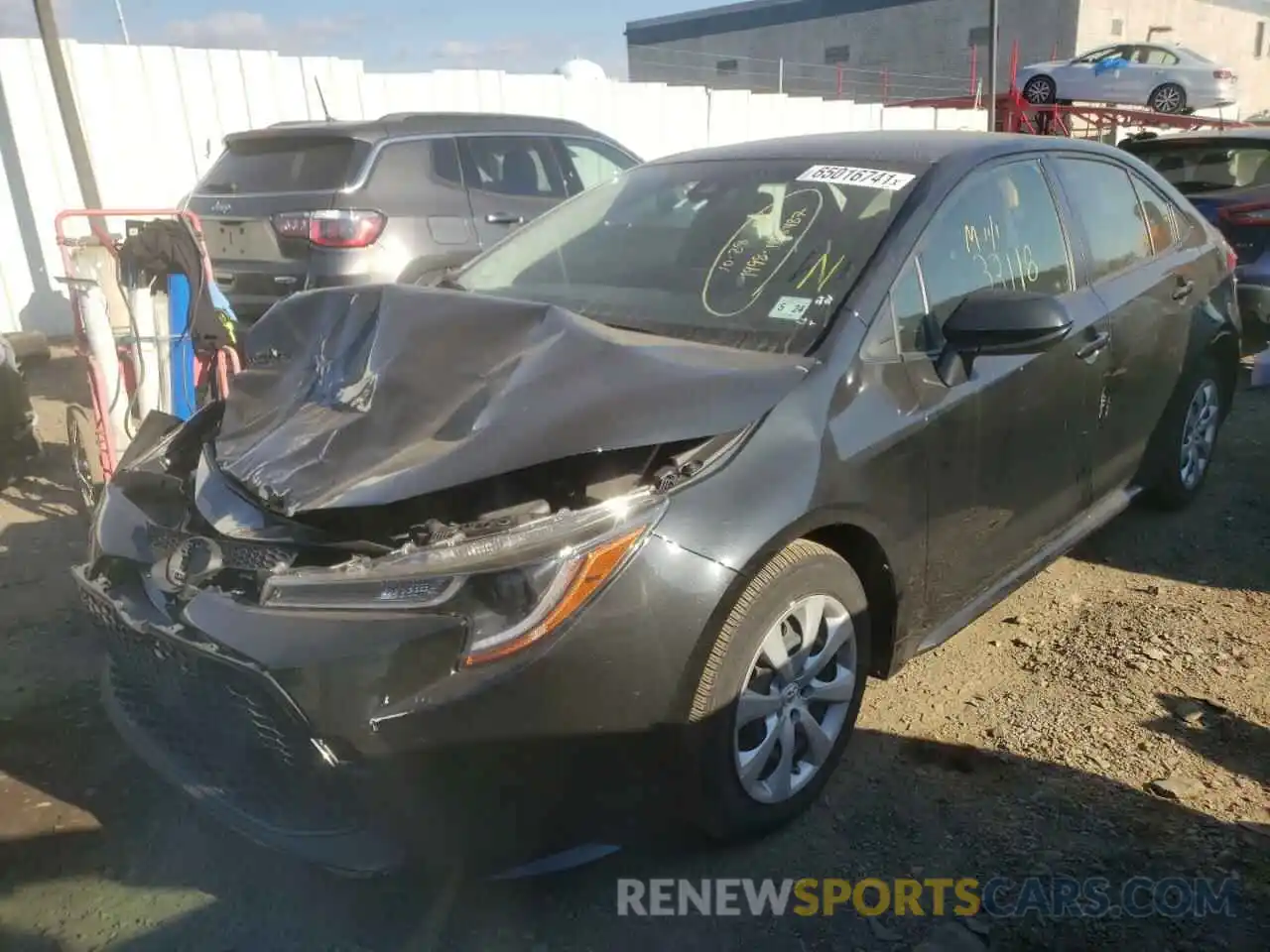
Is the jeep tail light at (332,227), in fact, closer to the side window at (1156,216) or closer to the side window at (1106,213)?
the side window at (1106,213)

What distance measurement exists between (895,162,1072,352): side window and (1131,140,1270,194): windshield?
4.30 metres

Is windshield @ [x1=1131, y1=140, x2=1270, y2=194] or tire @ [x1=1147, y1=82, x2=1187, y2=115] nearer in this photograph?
windshield @ [x1=1131, y1=140, x2=1270, y2=194]

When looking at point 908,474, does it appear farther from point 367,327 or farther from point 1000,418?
point 367,327

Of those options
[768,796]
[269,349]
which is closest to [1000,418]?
[768,796]

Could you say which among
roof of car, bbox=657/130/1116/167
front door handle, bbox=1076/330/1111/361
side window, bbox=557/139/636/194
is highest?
roof of car, bbox=657/130/1116/167

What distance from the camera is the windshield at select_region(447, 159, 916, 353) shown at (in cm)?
277

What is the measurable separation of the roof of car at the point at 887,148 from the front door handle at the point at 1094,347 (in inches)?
27.4

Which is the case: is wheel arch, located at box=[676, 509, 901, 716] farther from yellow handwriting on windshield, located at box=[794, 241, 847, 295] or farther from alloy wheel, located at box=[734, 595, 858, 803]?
yellow handwriting on windshield, located at box=[794, 241, 847, 295]

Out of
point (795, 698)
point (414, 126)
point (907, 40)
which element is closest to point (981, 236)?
point (795, 698)

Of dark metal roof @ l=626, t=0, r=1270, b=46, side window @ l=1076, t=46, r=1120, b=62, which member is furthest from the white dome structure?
dark metal roof @ l=626, t=0, r=1270, b=46

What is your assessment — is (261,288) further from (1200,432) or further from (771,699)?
(1200,432)

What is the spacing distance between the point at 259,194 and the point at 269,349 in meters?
3.48

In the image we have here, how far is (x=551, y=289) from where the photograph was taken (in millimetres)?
3227

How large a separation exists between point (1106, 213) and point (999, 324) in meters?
1.46
